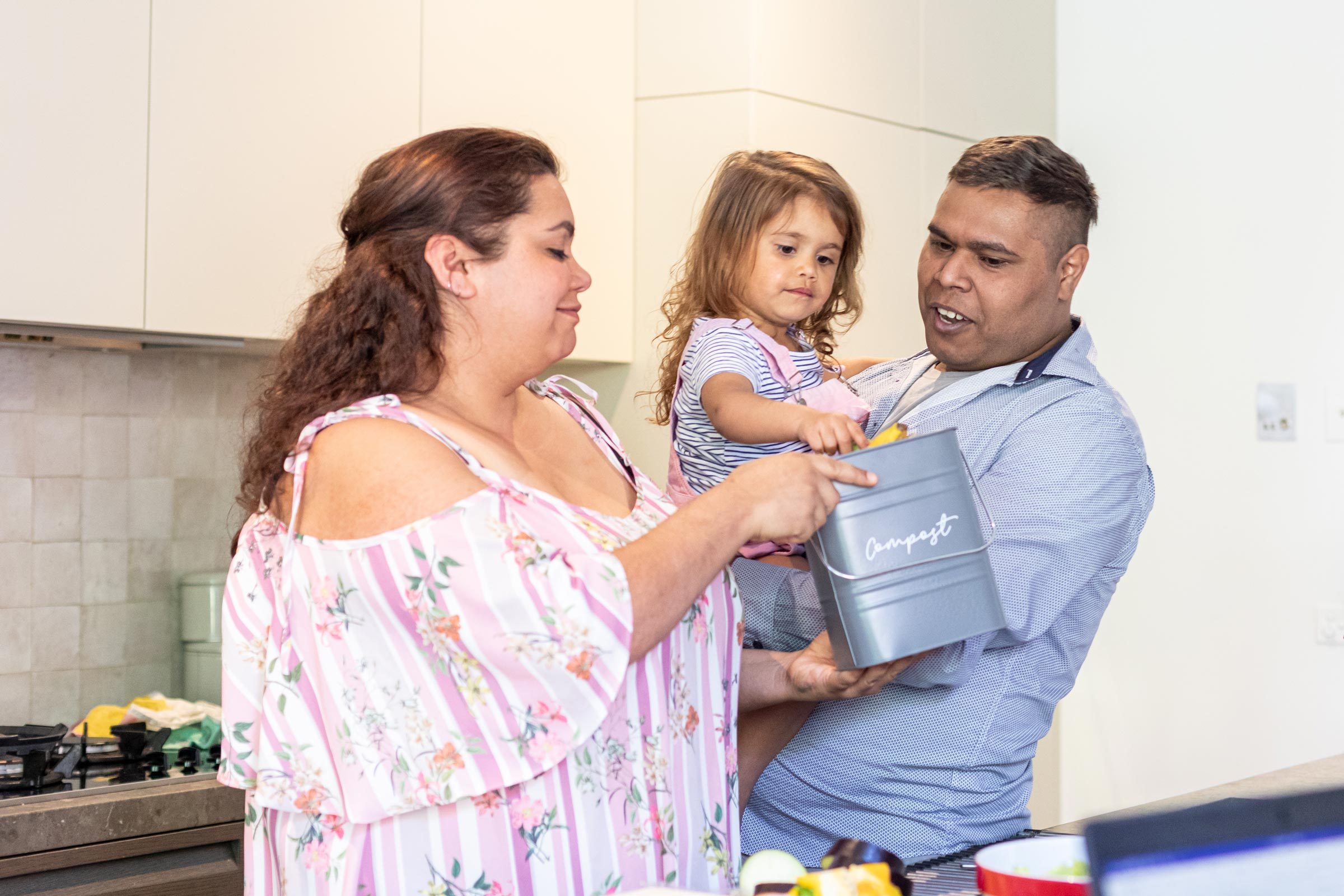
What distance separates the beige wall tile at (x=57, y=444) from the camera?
2414 millimetres

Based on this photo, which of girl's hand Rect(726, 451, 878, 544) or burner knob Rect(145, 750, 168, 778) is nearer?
girl's hand Rect(726, 451, 878, 544)

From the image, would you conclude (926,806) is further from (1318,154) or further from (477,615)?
(1318,154)

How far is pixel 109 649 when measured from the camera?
2508mm

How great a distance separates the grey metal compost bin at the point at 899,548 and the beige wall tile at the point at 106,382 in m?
1.70

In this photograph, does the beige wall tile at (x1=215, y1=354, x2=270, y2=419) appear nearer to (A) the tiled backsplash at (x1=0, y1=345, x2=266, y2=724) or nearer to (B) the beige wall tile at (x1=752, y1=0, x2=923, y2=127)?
(A) the tiled backsplash at (x1=0, y1=345, x2=266, y2=724)

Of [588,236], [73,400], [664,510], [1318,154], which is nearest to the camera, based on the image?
[664,510]

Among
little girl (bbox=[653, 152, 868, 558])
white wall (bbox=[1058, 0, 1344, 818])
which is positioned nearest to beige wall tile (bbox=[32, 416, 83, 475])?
little girl (bbox=[653, 152, 868, 558])

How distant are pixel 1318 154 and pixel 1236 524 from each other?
89 cm

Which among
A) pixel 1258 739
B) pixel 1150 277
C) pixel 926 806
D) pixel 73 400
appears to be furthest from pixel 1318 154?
pixel 73 400

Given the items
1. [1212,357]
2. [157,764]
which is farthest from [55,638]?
[1212,357]

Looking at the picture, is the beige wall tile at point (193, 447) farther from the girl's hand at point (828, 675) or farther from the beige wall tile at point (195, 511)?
the girl's hand at point (828, 675)

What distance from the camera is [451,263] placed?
4.20 feet

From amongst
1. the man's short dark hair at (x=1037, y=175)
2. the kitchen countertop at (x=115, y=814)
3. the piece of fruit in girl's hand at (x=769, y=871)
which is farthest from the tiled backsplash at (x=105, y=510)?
the piece of fruit in girl's hand at (x=769, y=871)

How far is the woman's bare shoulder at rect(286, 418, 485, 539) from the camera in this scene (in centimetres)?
115
